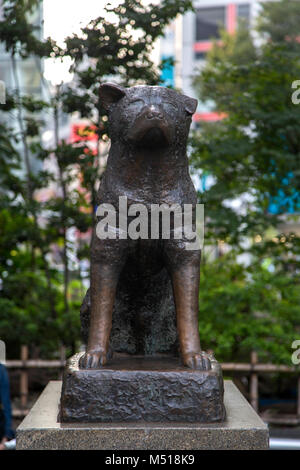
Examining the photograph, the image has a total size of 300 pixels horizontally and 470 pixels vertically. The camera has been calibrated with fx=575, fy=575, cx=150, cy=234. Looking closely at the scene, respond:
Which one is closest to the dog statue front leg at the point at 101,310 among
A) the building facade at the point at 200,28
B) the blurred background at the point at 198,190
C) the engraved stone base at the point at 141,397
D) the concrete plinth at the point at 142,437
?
the engraved stone base at the point at 141,397

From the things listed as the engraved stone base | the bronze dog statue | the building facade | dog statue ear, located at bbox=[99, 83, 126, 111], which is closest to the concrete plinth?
the engraved stone base

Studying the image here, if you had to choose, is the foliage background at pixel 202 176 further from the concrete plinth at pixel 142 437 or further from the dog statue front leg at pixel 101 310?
the concrete plinth at pixel 142 437

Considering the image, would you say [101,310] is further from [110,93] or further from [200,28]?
[200,28]

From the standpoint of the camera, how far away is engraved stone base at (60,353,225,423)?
265cm

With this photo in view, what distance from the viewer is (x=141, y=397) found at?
105 inches

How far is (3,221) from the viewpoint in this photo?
6.74 metres

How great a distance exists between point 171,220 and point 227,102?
3499 millimetres

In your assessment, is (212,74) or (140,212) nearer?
(140,212)

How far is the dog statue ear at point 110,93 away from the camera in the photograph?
9.22 ft

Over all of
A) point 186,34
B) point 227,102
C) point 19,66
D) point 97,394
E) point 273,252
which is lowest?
point 97,394
